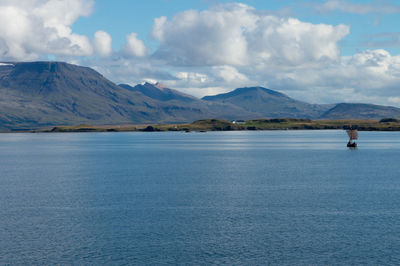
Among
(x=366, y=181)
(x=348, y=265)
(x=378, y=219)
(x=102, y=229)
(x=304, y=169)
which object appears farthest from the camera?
(x=304, y=169)

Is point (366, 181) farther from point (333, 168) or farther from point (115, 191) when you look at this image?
point (115, 191)

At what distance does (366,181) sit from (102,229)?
56431mm

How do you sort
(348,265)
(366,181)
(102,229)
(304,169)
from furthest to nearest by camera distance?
(304,169) < (366,181) < (102,229) < (348,265)

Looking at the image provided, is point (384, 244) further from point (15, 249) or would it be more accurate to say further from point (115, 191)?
point (115, 191)

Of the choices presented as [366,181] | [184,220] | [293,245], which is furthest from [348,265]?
[366,181]

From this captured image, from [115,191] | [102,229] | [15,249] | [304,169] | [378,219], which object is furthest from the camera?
[304,169]

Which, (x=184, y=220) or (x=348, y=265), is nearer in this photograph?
(x=348, y=265)

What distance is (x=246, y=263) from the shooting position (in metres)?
40.7

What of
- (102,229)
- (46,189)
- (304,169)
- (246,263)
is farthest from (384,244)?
(304,169)

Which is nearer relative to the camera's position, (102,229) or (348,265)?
(348,265)

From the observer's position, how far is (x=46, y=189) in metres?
80.9

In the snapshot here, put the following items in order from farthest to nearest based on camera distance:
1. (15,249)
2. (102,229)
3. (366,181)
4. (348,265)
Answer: (366,181) → (102,229) → (15,249) → (348,265)

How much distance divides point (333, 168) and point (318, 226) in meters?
65.6

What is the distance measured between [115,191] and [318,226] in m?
37.7
